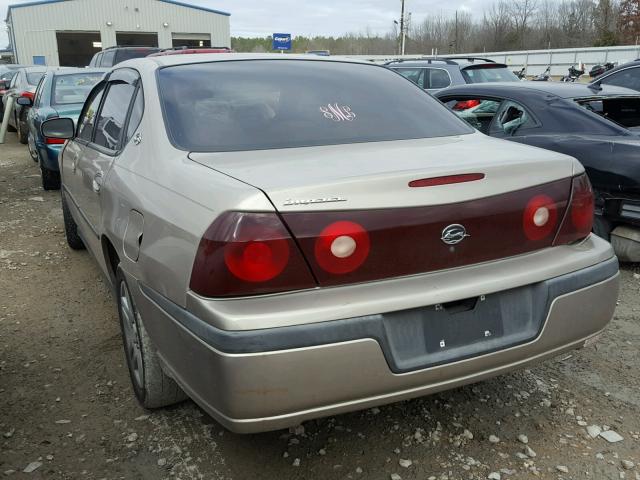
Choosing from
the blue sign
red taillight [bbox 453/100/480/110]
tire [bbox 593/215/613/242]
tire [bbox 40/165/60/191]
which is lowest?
tire [bbox 40/165/60/191]

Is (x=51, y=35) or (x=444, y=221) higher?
(x=51, y=35)

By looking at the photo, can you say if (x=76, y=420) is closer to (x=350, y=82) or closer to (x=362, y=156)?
(x=362, y=156)

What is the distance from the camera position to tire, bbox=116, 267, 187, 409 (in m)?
2.56

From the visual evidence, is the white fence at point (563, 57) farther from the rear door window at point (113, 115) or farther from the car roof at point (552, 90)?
the rear door window at point (113, 115)

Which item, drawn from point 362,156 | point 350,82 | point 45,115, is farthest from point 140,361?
point 45,115

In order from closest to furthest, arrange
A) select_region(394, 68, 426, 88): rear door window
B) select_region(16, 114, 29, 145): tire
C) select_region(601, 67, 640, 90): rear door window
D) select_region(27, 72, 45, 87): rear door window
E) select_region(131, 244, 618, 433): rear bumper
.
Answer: select_region(131, 244, 618, 433): rear bumper → select_region(601, 67, 640, 90): rear door window → select_region(394, 68, 426, 88): rear door window → select_region(16, 114, 29, 145): tire → select_region(27, 72, 45, 87): rear door window

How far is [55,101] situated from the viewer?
329 inches

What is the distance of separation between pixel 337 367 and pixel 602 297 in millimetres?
1177

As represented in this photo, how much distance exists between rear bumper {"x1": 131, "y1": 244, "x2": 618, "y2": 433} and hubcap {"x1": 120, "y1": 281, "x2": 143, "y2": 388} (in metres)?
0.54

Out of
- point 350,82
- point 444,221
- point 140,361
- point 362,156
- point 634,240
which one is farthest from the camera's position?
point 634,240

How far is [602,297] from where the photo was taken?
2381 mm

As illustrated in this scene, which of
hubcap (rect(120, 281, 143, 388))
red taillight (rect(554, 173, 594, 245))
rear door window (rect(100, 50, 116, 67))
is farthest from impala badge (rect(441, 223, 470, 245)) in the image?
rear door window (rect(100, 50, 116, 67))

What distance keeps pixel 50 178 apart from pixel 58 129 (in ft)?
13.7

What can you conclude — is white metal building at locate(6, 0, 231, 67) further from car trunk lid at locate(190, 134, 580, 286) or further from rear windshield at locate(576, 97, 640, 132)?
car trunk lid at locate(190, 134, 580, 286)
